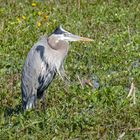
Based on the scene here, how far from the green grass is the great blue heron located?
238mm

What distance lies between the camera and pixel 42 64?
23.1 ft

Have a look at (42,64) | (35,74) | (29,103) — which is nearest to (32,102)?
(29,103)

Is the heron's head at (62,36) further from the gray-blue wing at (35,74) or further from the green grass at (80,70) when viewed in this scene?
the green grass at (80,70)

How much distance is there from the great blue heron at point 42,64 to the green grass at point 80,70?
0.24m

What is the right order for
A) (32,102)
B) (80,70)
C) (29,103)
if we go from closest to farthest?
1. (29,103)
2. (32,102)
3. (80,70)

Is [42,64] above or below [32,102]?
above

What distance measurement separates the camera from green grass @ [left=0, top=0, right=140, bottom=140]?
20.1 feet

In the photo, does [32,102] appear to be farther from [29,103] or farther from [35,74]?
[35,74]

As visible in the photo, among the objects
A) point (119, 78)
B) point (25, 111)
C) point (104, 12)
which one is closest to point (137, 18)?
point (104, 12)

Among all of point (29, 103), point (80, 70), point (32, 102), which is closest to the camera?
point (29, 103)

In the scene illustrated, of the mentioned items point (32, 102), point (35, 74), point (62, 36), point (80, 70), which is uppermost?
point (62, 36)

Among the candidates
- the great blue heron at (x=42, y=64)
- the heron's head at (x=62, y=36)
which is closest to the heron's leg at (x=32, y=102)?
the great blue heron at (x=42, y=64)

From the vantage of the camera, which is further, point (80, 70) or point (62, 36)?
point (80, 70)

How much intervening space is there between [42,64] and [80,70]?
5.92ft
